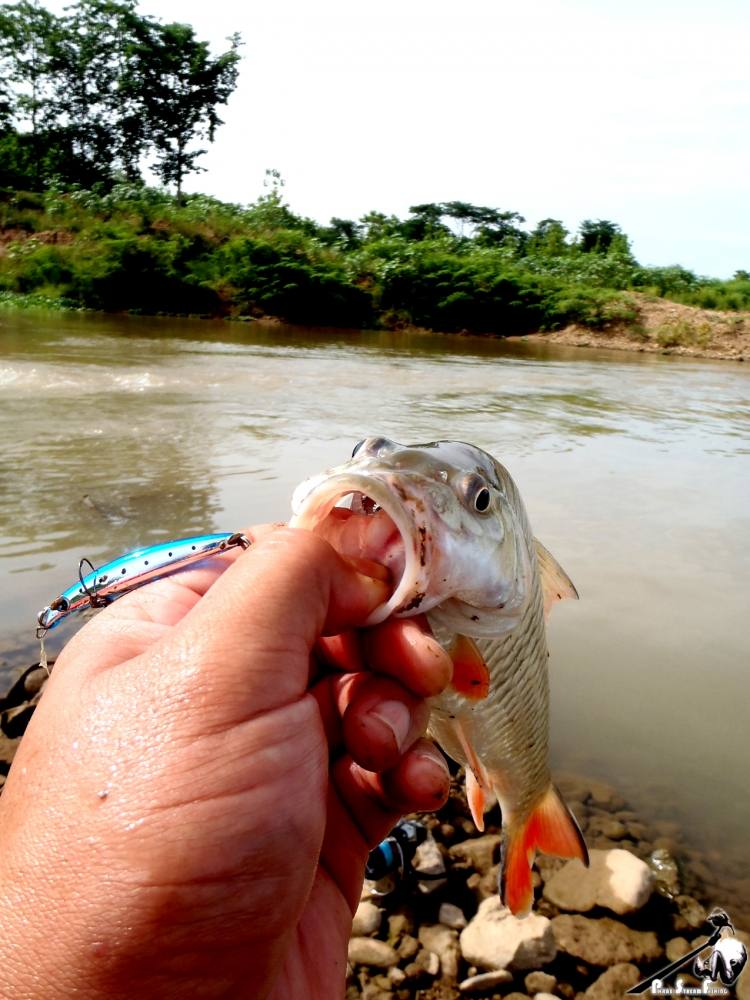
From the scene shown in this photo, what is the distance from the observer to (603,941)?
2605 millimetres

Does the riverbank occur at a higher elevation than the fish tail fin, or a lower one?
lower

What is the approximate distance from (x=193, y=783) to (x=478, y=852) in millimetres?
2144

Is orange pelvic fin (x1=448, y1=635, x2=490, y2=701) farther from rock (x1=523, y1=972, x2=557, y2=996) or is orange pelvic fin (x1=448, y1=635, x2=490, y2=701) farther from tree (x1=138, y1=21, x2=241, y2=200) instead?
tree (x1=138, y1=21, x2=241, y2=200)

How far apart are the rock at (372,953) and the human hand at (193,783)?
109 centimetres

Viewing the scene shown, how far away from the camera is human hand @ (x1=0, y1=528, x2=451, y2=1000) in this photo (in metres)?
1.07

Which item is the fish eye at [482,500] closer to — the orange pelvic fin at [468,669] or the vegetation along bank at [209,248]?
the orange pelvic fin at [468,669]

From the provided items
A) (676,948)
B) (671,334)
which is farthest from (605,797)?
(671,334)

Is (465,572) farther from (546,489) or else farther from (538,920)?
(546,489)

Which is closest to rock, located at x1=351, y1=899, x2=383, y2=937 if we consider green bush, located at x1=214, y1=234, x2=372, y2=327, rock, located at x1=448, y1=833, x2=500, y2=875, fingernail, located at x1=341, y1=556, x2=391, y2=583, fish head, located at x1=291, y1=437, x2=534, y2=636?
rock, located at x1=448, y1=833, x2=500, y2=875

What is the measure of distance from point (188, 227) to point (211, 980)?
40195mm

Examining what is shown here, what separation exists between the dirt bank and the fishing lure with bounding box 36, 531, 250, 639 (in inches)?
1217

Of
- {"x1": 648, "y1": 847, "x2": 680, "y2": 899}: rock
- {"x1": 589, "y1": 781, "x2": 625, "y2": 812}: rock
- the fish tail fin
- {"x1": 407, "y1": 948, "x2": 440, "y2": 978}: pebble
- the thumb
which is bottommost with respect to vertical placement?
{"x1": 407, "y1": 948, "x2": 440, "y2": 978}: pebble

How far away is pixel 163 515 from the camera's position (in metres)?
6.32

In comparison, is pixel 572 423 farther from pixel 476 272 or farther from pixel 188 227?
pixel 188 227
